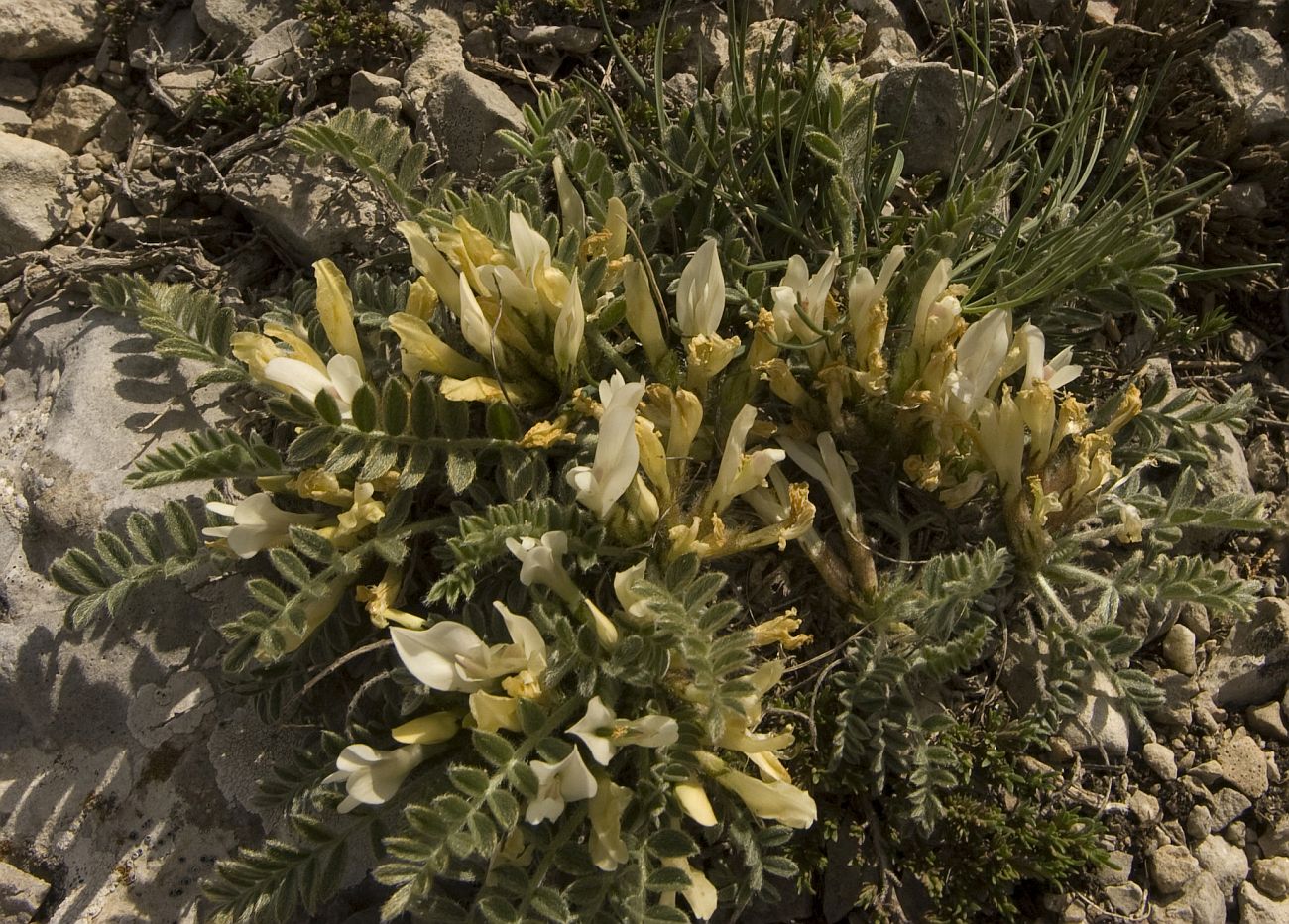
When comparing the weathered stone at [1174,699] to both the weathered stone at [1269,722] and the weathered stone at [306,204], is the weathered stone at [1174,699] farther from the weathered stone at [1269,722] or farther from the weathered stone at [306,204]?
the weathered stone at [306,204]

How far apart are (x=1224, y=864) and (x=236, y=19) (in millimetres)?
4120

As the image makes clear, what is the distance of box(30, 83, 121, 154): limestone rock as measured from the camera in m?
3.59

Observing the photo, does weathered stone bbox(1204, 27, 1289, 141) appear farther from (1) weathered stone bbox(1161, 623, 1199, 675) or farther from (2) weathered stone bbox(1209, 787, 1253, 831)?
(2) weathered stone bbox(1209, 787, 1253, 831)

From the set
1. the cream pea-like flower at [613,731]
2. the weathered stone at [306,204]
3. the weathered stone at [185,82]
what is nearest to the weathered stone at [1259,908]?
the cream pea-like flower at [613,731]

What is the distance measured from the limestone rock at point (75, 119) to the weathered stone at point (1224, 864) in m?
4.17

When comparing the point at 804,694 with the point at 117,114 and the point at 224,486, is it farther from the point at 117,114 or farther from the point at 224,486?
the point at 117,114

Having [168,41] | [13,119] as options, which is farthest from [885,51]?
[13,119]

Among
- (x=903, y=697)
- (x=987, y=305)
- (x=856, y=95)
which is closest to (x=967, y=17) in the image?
(x=856, y=95)

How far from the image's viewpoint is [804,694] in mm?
2768

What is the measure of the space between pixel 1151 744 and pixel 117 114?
3.91 m

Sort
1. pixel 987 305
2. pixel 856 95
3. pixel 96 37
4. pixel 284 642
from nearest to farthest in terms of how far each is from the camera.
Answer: pixel 284 642 → pixel 987 305 → pixel 856 95 → pixel 96 37

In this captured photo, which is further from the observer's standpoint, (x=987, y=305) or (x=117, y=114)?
(x=117, y=114)

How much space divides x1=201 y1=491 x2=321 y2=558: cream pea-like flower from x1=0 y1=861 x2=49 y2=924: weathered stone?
117 cm

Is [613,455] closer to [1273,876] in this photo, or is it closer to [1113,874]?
[1113,874]
